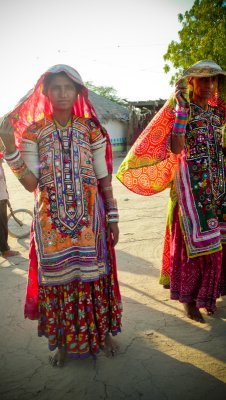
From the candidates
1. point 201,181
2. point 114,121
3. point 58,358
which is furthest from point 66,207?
point 114,121

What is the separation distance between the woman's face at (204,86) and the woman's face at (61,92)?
3.87 ft

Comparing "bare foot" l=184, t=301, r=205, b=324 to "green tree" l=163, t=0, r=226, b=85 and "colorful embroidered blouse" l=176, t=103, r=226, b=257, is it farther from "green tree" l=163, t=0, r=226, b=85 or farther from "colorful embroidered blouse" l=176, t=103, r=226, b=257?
"green tree" l=163, t=0, r=226, b=85

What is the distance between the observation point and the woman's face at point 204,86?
278cm

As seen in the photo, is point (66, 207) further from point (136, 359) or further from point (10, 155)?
point (136, 359)

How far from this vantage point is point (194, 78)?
9.36 feet

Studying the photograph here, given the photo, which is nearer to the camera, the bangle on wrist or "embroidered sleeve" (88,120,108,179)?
the bangle on wrist

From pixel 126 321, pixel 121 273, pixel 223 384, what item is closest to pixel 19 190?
pixel 121 273

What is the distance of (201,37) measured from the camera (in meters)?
14.8

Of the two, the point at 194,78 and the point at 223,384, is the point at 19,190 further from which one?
the point at 223,384

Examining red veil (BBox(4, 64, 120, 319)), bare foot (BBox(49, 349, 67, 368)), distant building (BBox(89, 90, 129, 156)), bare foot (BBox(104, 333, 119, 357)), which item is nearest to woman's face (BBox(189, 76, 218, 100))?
red veil (BBox(4, 64, 120, 319))

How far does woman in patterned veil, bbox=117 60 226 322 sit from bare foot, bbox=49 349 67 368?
118cm

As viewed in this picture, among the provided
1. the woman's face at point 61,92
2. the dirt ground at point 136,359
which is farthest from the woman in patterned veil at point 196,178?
the woman's face at point 61,92

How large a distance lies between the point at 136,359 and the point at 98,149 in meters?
1.61

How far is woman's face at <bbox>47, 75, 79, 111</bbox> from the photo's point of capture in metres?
2.20
